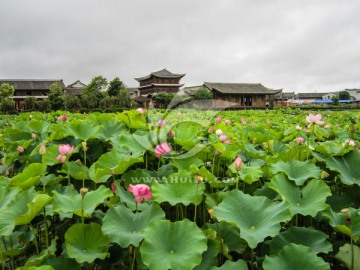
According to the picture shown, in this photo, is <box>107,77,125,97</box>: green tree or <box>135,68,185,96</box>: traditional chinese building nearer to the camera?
<box>107,77,125,97</box>: green tree

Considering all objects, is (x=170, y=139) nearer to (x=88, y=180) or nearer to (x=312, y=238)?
(x=88, y=180)

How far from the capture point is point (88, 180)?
151 cm

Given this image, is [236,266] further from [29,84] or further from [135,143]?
[29,84]

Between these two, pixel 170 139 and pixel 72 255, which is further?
pixel 170 139

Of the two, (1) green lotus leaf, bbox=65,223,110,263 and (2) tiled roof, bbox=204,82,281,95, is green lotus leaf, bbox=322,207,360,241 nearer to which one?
(1) green lotus leaf, bbox=65,223,110,263

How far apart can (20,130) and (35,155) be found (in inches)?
28.6

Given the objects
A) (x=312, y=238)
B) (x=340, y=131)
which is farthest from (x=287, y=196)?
(x=340, y=131)

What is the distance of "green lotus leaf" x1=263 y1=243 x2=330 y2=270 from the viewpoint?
82 cm

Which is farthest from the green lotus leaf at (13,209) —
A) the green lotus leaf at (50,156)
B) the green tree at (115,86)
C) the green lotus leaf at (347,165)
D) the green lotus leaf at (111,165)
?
the green tree at (115,86)

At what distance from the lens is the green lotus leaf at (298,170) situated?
116cm

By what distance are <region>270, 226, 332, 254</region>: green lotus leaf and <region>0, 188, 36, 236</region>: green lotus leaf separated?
0.77 metres

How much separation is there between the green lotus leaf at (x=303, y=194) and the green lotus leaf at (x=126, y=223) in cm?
39

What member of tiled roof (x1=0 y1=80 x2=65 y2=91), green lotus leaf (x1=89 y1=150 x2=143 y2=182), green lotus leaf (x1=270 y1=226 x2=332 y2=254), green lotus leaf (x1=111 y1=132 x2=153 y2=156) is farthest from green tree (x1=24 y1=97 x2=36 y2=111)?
green lotus leaf (x1=270 y1=226 x2=332 y2=254)

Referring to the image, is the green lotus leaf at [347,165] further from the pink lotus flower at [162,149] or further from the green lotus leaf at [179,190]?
the pink lotus flower at [162,149]
